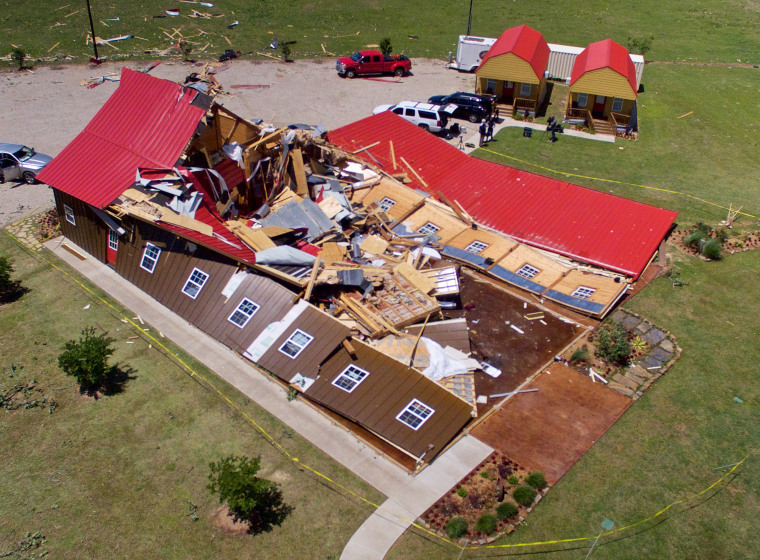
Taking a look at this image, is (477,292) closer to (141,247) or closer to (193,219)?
(193,219)

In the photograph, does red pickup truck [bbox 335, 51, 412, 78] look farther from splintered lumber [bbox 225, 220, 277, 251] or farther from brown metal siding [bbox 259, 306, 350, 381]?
brown metal siding [bbox 259, 306, 350, 381]

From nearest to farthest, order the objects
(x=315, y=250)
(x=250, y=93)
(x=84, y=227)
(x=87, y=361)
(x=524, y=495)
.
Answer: (x=524, y=495) < (x=87, y=361) < (x=315, y=250) < (x=84, y=227) < (x=250, y=93)

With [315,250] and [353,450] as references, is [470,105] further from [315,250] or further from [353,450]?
[353,450]

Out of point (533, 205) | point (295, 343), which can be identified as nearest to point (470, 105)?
point (533, 205)

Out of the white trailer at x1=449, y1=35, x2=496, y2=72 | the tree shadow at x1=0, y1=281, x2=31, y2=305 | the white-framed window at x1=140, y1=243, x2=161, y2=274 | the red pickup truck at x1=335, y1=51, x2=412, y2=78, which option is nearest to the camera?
the white-framed window at x1=140, y1=243, x2=161, y2=274

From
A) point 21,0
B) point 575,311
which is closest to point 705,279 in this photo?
point 575,311

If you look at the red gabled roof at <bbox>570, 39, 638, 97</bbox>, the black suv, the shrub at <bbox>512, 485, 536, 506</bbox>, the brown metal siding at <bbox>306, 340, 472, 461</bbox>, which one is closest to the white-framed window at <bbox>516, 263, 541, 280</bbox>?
the brown metal siding at <bbox>306, 340, 472, 461</bbox>

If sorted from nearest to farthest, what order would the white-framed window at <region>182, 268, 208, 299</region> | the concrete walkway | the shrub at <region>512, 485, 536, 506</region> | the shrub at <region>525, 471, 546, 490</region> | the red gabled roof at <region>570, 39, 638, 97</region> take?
the concrete walkway
the shrub at <region>512, 485, 536, 506</region>
the shrub at <region>525, 471, 546, 490</region>
the white-framed window at <region>182, 268, 208, 299</region>
the red gabled roof at <region>570, 39, 638, 97</region>

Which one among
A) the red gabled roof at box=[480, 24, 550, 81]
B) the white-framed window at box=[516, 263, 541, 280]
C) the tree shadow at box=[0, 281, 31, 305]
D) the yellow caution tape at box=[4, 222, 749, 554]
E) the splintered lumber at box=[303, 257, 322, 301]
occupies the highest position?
the red gabled roof at box=[480, 24, 550, 81]
